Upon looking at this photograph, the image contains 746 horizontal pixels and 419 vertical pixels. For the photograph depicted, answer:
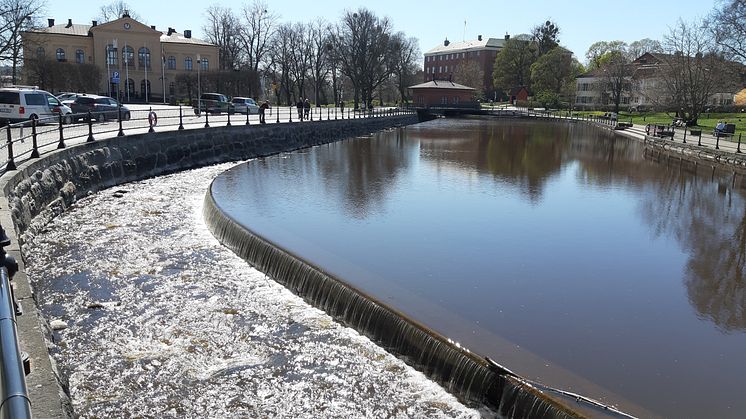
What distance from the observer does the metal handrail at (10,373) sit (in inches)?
74.4

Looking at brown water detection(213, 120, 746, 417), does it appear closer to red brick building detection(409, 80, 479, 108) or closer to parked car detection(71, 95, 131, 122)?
parked car detection(71, 95, 131, 122)

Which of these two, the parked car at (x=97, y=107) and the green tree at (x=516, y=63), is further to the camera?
the green tree at (x=516, y=63)

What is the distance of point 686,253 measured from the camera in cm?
1289

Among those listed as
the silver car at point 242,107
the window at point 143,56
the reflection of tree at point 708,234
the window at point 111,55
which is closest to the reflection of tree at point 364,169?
the reflection of tree at point 708,234

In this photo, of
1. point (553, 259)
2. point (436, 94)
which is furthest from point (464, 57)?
point (553, 259)

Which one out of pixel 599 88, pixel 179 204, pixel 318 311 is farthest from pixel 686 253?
pixel 599 88

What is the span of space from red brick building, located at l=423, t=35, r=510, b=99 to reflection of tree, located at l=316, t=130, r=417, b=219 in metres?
86.3

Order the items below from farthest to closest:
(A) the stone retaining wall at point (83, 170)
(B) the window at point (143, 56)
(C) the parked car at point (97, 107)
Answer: (B) the window at point (143, 56), (C) the parked car at point (97, 107), (A) the stone retaining wall at point (83, 170)

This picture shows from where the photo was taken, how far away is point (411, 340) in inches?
316

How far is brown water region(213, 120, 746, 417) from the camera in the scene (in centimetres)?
739

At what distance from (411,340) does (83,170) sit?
45.0 ft

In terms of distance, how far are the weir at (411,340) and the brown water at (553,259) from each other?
384 millimetres

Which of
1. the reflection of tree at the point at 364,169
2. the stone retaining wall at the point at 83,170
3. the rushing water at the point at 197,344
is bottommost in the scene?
the rushing water at the point at 197,344

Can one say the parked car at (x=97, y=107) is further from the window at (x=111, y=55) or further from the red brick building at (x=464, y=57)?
the red brick building at (x=464, y=57)
